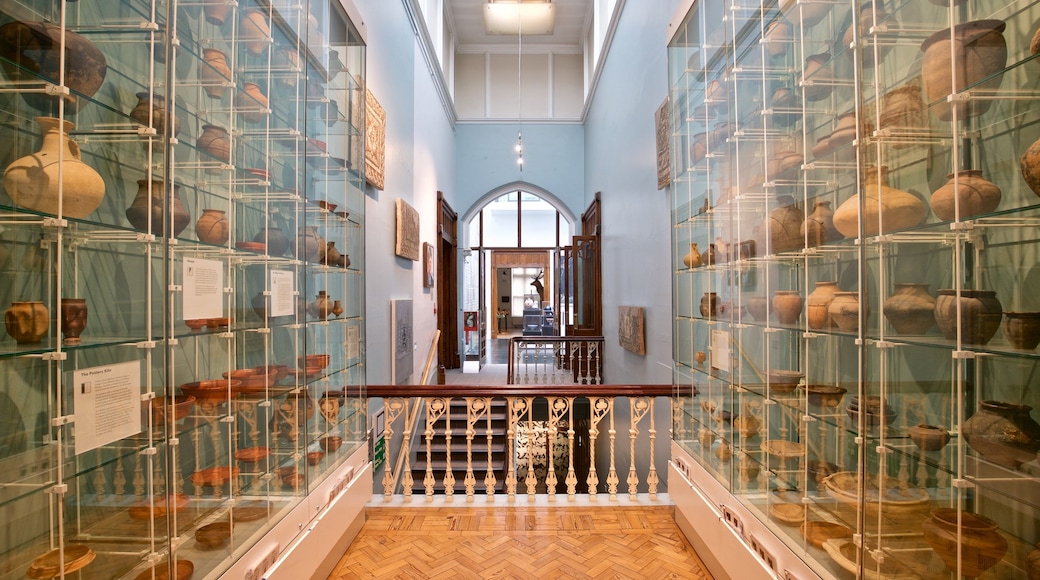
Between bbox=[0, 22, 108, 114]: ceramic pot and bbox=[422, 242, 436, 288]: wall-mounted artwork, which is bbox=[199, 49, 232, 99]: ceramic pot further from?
bbox=[422, 242, 436, 288]: wall-mounted artwork

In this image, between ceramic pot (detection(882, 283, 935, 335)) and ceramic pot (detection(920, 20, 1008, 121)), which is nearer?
ceramic pot (detection(920, 20, 1008, 121))

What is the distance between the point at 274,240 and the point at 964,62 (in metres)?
2.45

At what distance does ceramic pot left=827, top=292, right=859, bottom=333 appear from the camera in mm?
1436

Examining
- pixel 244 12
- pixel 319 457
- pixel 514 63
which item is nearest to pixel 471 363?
pixel 514 63

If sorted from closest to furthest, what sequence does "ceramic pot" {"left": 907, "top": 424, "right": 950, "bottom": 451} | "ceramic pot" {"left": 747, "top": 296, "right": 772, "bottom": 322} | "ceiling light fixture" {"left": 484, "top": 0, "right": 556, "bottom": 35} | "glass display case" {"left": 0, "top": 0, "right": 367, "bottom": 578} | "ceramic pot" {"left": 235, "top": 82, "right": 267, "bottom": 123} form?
"glass display case" {"left": 0, "top": 0, "right": 367, "bottom": 578}
"ceramic pot" {"left": 907, "top": 424, "right": 950, "bottom": 451}
"ceramic pot" {"left": 235, "top": 82, "right": 267, "bottom": 123}
"ceramic pot" {"left": 747, "top": 296, "right": 772, "bottom": 322}
"ceiling light fixture" {"left": 484, "top": 0, "right": 556, "bottom": 35}

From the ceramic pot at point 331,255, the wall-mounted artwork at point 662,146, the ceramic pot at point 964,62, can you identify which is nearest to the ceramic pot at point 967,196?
the ceramic pot at point 964,62

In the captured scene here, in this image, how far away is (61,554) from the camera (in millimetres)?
1132

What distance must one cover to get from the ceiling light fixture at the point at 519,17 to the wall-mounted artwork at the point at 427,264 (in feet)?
13.7

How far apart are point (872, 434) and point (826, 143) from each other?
98 centimetres

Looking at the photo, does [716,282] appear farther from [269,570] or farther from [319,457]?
[269,570]

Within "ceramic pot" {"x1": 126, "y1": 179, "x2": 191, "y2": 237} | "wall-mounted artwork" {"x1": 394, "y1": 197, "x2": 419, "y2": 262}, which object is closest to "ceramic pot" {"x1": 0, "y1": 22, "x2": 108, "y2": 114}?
"ceramic pot" {"x1": 126, "y1": 179, "x2": 191, "y2": 237}

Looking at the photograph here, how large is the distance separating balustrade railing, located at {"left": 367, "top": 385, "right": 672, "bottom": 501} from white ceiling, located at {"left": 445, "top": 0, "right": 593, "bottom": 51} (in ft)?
22.4

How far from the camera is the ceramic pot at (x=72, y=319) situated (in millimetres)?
1146

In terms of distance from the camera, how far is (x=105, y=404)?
1.21m
